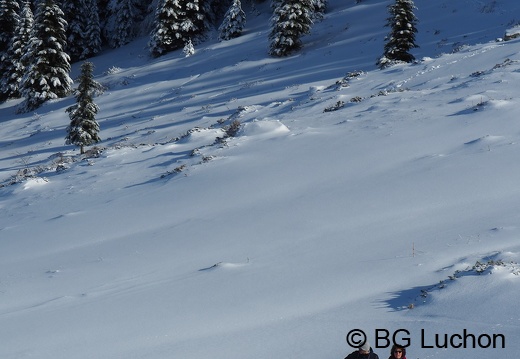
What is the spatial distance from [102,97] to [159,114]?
913cm

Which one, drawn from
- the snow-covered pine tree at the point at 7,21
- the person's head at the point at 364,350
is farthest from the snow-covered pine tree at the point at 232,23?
the person's head at the point at 364,350

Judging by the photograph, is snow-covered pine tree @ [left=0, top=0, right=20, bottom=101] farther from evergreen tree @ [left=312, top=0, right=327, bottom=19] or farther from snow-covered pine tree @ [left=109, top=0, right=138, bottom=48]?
evergreen tree @ [left=312, top=0, right=327, bottom=19]

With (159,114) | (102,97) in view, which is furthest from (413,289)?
(102,97)

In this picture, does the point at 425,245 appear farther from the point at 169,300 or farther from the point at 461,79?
the point at 461,79

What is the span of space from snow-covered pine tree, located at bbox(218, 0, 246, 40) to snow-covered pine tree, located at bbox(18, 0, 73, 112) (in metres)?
10.8

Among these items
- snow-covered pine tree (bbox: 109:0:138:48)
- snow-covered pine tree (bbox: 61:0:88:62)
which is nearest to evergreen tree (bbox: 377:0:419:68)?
snow-covered pine tree (bbox: 109:0:138:48)

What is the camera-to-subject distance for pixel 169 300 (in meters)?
7.30

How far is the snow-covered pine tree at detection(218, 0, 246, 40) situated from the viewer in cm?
4088

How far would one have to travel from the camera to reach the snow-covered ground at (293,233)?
6.16m

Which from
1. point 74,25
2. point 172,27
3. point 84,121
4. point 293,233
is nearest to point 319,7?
point 172,27

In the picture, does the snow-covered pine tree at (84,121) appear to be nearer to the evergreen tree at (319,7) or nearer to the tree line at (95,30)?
the tree line at (95,30)

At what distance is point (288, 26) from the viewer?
3469cm

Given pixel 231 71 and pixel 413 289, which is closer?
pixel 413 289

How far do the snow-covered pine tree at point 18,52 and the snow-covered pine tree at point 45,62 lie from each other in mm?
2893
